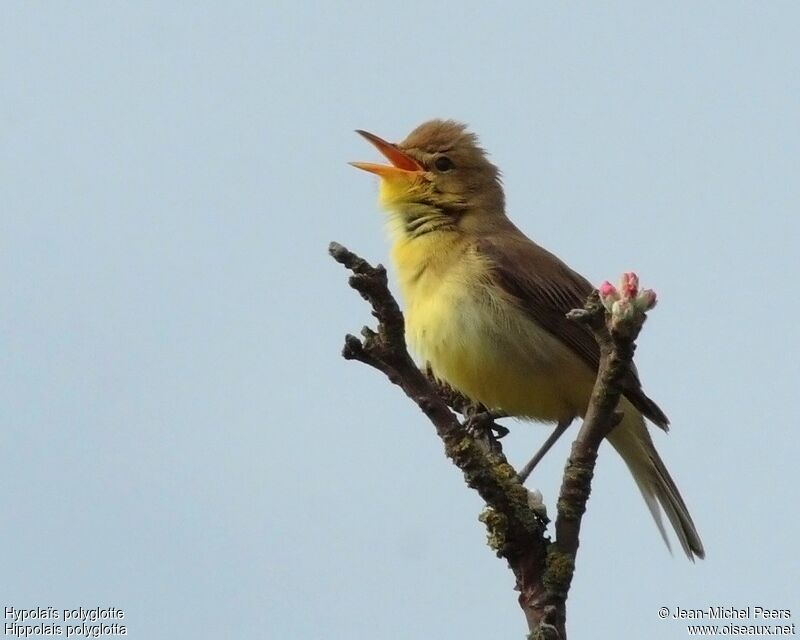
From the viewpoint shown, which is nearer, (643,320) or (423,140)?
(643,320)

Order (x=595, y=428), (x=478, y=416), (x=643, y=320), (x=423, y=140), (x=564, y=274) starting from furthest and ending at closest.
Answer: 1. (x=423, y=140)
2. (x=564, y=274)
3. (x=478, y=416)
4. (x=595, y=428)
5. (x=643, y=320)

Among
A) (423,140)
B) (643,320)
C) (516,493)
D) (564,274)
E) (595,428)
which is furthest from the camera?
(423,140)

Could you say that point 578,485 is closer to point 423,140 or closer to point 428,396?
point 428,396

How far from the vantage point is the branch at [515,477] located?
14.7 feet

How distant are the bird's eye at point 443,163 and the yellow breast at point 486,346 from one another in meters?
1.21

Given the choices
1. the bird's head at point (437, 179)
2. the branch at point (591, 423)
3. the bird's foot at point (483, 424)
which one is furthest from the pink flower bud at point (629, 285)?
the bird's head at point (437, 179)

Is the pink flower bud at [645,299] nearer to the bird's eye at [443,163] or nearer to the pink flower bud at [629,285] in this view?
the pink flower bud at [629,285]

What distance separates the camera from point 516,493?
5.27m

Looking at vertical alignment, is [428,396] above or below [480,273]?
below

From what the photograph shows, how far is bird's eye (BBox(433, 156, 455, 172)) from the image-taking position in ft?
29.2

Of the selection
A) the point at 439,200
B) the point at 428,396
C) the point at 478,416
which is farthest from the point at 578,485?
the point at 439,200

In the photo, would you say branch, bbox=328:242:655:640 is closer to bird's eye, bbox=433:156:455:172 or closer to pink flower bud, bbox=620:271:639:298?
pink flower bud, bbox=620:271:639:298

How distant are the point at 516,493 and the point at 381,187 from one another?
12.7 ft

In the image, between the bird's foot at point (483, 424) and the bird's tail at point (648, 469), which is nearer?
the bird's foot at point (483, 424)
